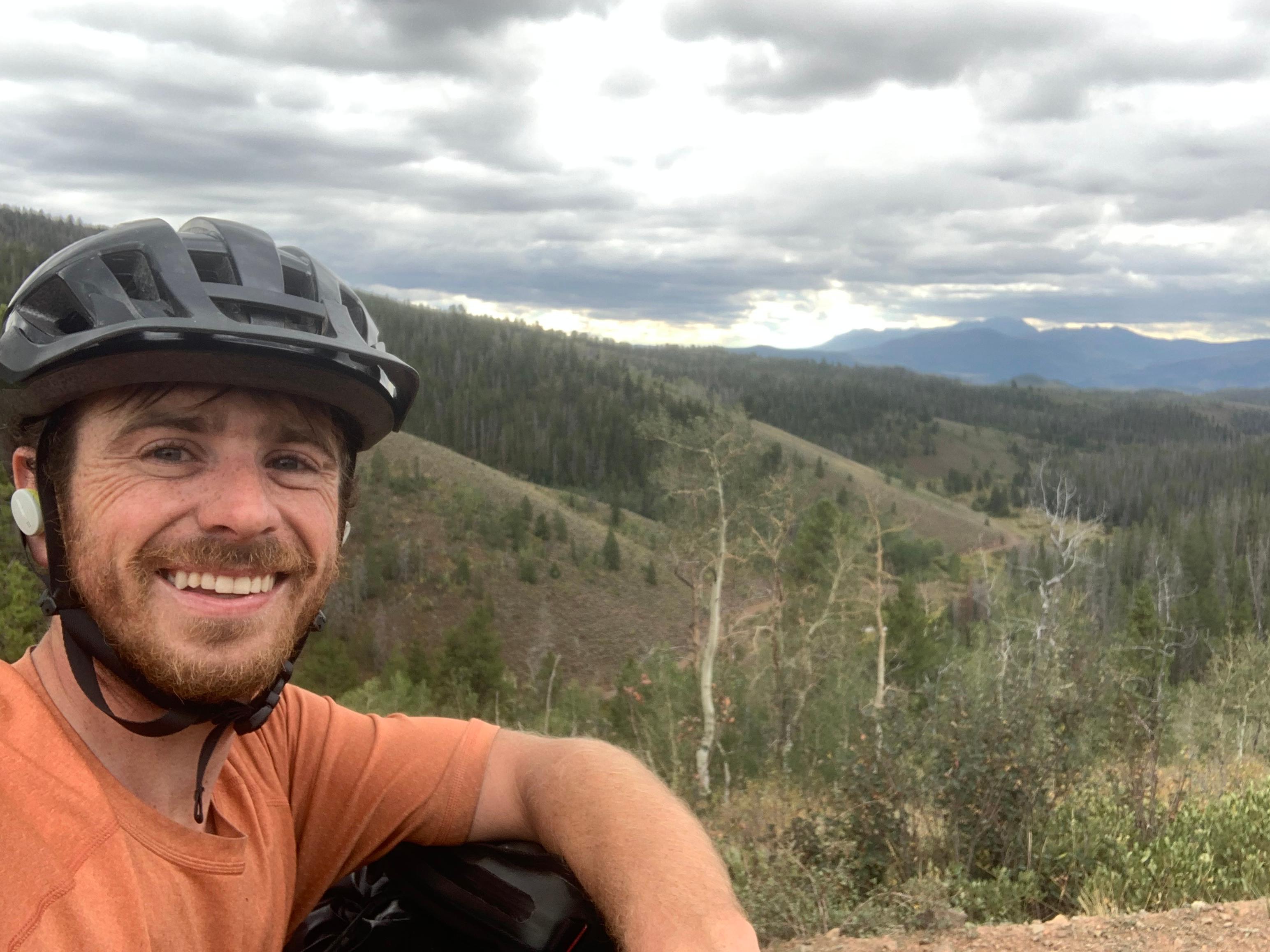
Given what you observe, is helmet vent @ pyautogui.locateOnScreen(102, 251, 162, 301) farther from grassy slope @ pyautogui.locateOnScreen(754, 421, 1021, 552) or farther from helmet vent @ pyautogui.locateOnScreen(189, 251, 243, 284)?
grassy slope @ pyautogui.locateOnScreen(754, 421, 1021, 552)

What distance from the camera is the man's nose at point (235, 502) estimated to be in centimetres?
193

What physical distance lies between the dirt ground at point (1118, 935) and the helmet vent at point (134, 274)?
15.9 feet

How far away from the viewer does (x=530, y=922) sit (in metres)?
2.19

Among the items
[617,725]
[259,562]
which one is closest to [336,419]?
[259,562]

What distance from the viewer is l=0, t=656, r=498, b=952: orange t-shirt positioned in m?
1.50

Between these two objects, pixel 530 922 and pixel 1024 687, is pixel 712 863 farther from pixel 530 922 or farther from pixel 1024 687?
pixel 1024 687

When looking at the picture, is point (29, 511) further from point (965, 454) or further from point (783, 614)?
point (965, 454)

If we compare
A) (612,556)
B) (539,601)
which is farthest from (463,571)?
(612,556)

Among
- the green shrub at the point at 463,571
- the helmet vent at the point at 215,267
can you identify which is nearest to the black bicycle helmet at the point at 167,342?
the helmet vent at the point at 215,267

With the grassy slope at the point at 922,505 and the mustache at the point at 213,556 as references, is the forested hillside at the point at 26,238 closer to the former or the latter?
the grassy slope at the point at 922,505

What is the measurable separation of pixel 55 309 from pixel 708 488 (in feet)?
59.7

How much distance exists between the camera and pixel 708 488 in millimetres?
20031

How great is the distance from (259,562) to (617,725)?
26.3 metres

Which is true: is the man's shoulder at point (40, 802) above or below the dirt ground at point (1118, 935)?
above
